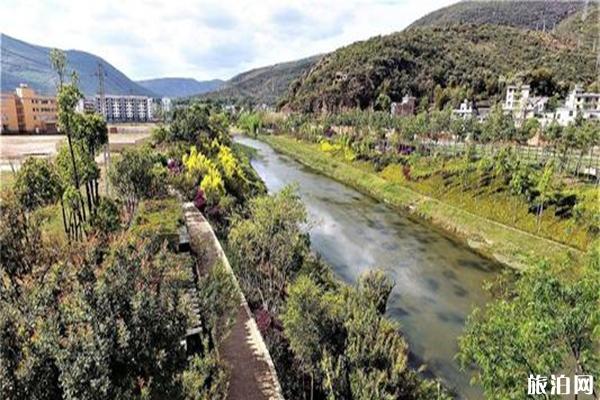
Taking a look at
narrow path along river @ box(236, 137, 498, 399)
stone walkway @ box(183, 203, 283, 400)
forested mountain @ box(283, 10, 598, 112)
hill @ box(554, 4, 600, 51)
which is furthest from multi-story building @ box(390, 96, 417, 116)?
stone walkway @ box(183, 203, 283, 400)

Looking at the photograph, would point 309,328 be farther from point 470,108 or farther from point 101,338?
point 470,108

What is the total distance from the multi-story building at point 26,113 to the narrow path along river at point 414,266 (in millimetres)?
57198

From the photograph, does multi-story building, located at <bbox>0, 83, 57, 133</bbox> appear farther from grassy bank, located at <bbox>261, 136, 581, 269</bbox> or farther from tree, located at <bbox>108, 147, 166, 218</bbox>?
tree, located at <bbox>108, 147, 166, 218</bbox>

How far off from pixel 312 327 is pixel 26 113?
8583cm

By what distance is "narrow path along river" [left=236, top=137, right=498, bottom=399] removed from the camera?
19.0 metres

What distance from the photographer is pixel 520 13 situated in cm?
17238

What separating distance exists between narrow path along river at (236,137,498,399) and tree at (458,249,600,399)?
23.2 ft

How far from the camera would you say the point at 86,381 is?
6465 mm

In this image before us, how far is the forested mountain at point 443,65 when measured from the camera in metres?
106

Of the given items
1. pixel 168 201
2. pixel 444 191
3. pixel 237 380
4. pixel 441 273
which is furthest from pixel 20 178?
pixel 444 191

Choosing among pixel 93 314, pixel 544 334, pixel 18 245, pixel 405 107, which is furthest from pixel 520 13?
pixel 93 314

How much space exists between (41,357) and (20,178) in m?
11.8

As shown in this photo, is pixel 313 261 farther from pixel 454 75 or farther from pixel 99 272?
pixel 454 75

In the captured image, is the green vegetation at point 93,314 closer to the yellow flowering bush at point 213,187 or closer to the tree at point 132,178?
the tree at point 132,178
